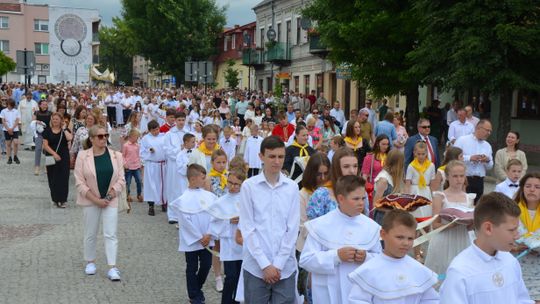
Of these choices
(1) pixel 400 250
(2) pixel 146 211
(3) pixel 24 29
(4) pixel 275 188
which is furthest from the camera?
(3) pixel 24 29

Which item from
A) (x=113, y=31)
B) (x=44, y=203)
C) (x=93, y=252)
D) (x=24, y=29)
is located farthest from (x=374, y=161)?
(x=113, y=31)

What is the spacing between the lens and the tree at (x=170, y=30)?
62281mm

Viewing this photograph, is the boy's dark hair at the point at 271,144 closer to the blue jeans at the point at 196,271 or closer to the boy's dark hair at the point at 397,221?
the boy's dark hair at the point at 397,221

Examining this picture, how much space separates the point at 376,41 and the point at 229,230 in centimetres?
1757

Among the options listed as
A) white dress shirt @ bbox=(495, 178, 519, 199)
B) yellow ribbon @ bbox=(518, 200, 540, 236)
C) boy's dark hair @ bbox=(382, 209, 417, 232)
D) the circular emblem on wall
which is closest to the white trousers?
white dress shirt @ bbox=(495, 178, 519, 199)

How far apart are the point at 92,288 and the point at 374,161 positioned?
161 inches

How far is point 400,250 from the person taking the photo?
3.99m

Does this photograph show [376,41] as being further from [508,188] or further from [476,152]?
[508,188]

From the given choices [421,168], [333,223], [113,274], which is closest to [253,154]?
[421,168]

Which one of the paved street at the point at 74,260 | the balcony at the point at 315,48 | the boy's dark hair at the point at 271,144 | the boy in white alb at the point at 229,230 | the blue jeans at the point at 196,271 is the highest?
the balcony at the point at 315,48

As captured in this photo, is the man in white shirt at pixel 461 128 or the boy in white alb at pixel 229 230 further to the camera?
the man in white shirt at pixel 461 128

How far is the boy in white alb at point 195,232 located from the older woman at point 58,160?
254 inches

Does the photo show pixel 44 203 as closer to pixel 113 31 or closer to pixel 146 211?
pixel 146 211

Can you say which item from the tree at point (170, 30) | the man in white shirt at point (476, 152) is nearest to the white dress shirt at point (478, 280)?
the man in white shirt at point (476, 152)
